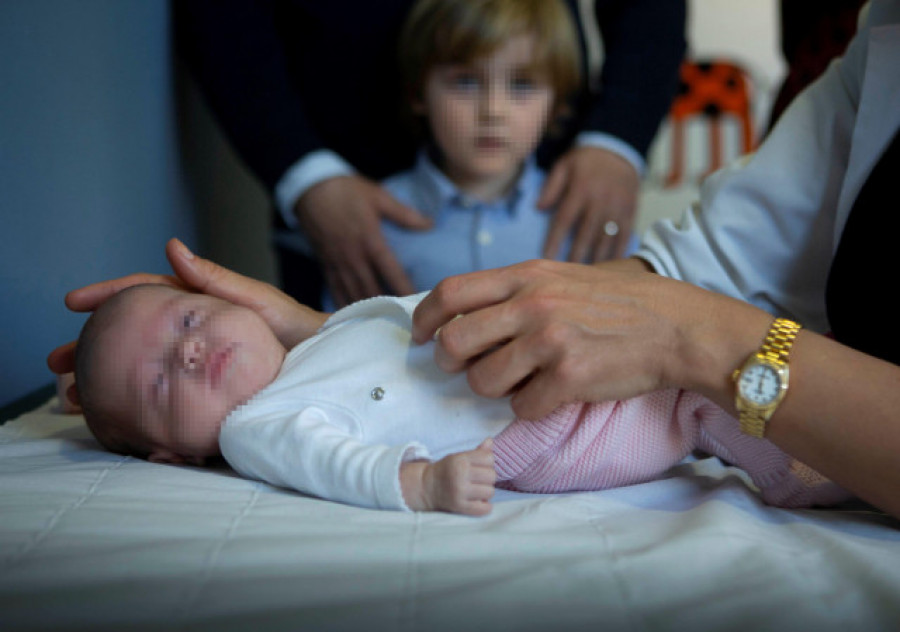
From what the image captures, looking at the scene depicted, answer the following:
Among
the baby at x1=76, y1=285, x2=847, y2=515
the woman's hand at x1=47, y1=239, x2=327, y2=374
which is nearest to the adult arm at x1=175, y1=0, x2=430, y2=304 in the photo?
the woman's hand at x1=47, y1=239, x2=327, y2=374

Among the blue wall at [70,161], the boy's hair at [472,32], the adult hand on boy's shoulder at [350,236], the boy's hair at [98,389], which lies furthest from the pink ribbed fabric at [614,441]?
the boy's hair at [472,32]

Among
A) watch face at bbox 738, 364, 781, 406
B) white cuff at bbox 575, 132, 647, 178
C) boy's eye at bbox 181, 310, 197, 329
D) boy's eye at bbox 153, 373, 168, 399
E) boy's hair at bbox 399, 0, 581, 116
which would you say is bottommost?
boy's eye at bbox 153, 373, 168, 399

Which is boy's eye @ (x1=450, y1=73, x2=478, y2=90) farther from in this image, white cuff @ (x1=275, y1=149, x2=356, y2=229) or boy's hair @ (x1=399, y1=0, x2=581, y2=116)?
white cuff @ (x1=275, y1=149, x2=356, y2=229)

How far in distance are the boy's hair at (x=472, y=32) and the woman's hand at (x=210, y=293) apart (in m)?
0.83

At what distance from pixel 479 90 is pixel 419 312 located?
3.25ft

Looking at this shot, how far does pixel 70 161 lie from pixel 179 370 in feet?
1.66

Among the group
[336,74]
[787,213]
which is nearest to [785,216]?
[787,213]

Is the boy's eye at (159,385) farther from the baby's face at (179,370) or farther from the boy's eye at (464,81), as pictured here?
the boy's eye at (464,81)

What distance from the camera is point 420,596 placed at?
44cm

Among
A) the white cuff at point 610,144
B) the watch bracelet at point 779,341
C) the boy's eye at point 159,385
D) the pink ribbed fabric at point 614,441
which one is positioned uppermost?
the white cuff at point 610,144

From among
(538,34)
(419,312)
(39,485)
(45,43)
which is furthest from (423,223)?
(39,485)

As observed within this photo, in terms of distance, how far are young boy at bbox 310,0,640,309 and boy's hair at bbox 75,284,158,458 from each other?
801mm

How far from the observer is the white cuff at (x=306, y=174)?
1403mm

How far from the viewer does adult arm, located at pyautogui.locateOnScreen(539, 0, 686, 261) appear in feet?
4.93
